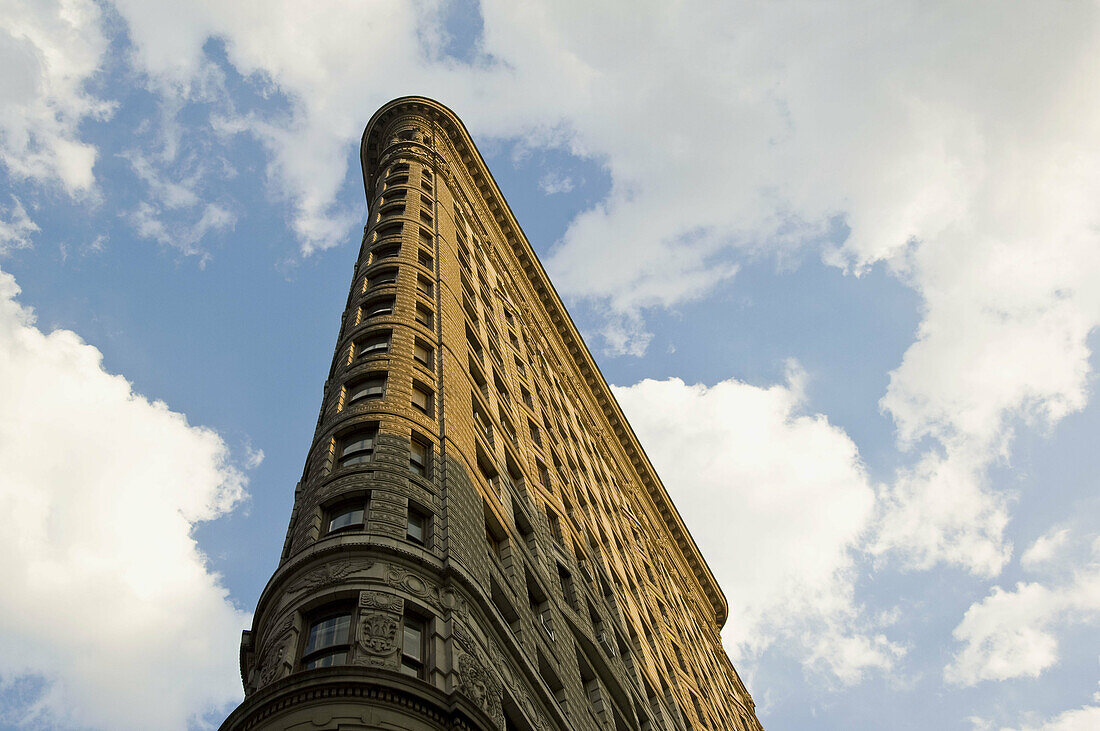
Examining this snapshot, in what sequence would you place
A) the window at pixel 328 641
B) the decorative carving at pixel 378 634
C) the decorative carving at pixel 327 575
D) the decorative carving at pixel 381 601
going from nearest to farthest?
the decorative carving at pixel 378 634 < the window at pixel 328 641 < the decorative carving at pixel 381 601 < the decorative carving at pixel 327 575

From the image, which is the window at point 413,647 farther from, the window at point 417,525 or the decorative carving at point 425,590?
the window at point 417,525

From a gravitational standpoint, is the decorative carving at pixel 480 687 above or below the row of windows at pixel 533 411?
below

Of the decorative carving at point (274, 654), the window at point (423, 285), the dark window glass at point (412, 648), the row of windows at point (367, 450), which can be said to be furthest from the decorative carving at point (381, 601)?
the window at point (423, 285)

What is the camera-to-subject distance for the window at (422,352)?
36.7 m

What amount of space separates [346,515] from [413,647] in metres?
5.75

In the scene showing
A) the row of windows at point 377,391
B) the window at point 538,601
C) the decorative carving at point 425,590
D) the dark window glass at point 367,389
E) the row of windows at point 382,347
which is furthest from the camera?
the row of windows at point 382,347

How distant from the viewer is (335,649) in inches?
840

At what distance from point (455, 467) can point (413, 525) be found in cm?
399

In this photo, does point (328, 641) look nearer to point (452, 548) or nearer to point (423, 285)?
point (452, 548)

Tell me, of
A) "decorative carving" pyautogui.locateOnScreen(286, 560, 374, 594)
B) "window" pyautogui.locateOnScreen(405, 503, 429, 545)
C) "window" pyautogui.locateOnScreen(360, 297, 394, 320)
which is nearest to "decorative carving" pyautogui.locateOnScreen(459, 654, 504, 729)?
"decorative carving" pyautogui.locateOnScreen(286, 560, 374, 594)

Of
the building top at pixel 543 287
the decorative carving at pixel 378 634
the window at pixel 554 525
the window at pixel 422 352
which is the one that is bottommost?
the decorative carving at pixel 378 634

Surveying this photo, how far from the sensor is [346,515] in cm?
2686

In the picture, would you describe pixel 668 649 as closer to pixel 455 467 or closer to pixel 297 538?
pixel 455 467

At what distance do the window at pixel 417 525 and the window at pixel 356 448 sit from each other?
9.01 ft
